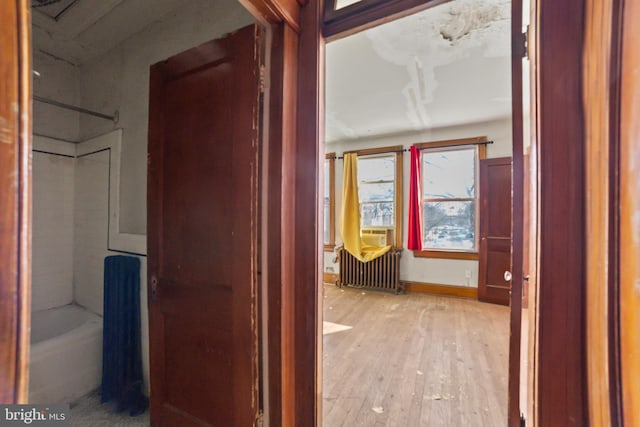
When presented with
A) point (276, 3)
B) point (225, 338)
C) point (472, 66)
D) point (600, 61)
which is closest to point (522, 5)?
point (600, 61)

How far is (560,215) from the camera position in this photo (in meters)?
0.70

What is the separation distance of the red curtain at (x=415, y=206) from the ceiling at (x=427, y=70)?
55 cm

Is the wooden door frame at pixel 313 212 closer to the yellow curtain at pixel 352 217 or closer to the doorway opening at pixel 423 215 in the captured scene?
the doorway opening at pixel 423 215

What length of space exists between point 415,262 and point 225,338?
3.48m

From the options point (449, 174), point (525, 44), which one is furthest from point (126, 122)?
point (449, 174)

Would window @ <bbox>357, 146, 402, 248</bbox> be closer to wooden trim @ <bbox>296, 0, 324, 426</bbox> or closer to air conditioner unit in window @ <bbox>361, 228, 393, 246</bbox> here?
air conditioner unit in window @ <bbox>361, 228, 393, 246</bbox>

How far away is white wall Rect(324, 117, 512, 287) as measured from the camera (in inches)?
138

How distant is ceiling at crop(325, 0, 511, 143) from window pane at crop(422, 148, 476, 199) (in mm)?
494

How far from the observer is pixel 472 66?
2.20m

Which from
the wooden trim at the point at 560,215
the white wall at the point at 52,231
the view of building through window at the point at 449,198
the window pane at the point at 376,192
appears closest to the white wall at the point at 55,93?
the white wall at the point at 52,231

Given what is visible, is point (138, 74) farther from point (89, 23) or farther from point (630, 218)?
point (630, 218)

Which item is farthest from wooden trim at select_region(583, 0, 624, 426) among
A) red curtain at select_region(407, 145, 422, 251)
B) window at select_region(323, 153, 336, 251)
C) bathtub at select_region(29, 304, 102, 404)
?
window at select_region(323, 153, 336, 251)

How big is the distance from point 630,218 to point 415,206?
138 inches

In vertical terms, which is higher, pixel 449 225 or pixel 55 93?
pixel 55 93
